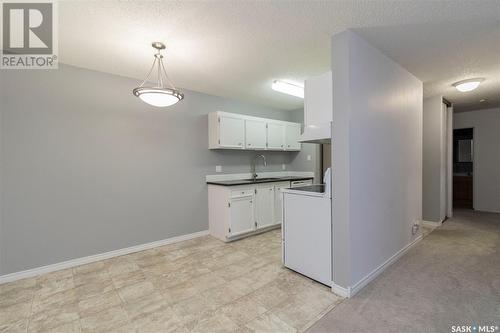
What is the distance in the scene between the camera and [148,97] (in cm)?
234

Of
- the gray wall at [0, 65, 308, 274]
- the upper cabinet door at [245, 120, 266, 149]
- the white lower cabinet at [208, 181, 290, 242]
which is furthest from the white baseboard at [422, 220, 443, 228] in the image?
the gray wall at [0, 65, 308, 274]

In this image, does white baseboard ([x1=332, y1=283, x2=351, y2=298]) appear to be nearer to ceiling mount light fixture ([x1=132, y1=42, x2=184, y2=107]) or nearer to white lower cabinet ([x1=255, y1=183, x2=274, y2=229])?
white lower cabinet ([x1=255, y1=183, x2=274, y2=229])

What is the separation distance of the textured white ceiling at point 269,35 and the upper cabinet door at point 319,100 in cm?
40

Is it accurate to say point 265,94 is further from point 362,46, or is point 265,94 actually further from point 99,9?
point 99,9

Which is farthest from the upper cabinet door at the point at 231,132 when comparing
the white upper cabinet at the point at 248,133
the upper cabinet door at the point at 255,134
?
the upper cabinet door at the point at 255,134

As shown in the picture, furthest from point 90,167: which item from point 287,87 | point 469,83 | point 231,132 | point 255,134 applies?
point 469,83

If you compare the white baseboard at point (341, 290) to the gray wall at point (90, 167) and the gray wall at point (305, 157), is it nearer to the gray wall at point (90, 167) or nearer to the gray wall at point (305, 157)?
the gray wall at point (90, 167)

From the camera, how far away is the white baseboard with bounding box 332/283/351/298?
212 cm

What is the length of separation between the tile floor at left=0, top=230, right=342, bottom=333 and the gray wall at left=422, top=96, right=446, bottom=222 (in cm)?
334

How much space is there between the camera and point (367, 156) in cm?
234

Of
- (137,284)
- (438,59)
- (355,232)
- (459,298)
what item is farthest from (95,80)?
(459,298)

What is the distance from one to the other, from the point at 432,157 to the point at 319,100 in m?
3.33

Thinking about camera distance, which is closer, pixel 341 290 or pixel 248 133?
pixel 341 290

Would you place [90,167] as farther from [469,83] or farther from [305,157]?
[469,83]
